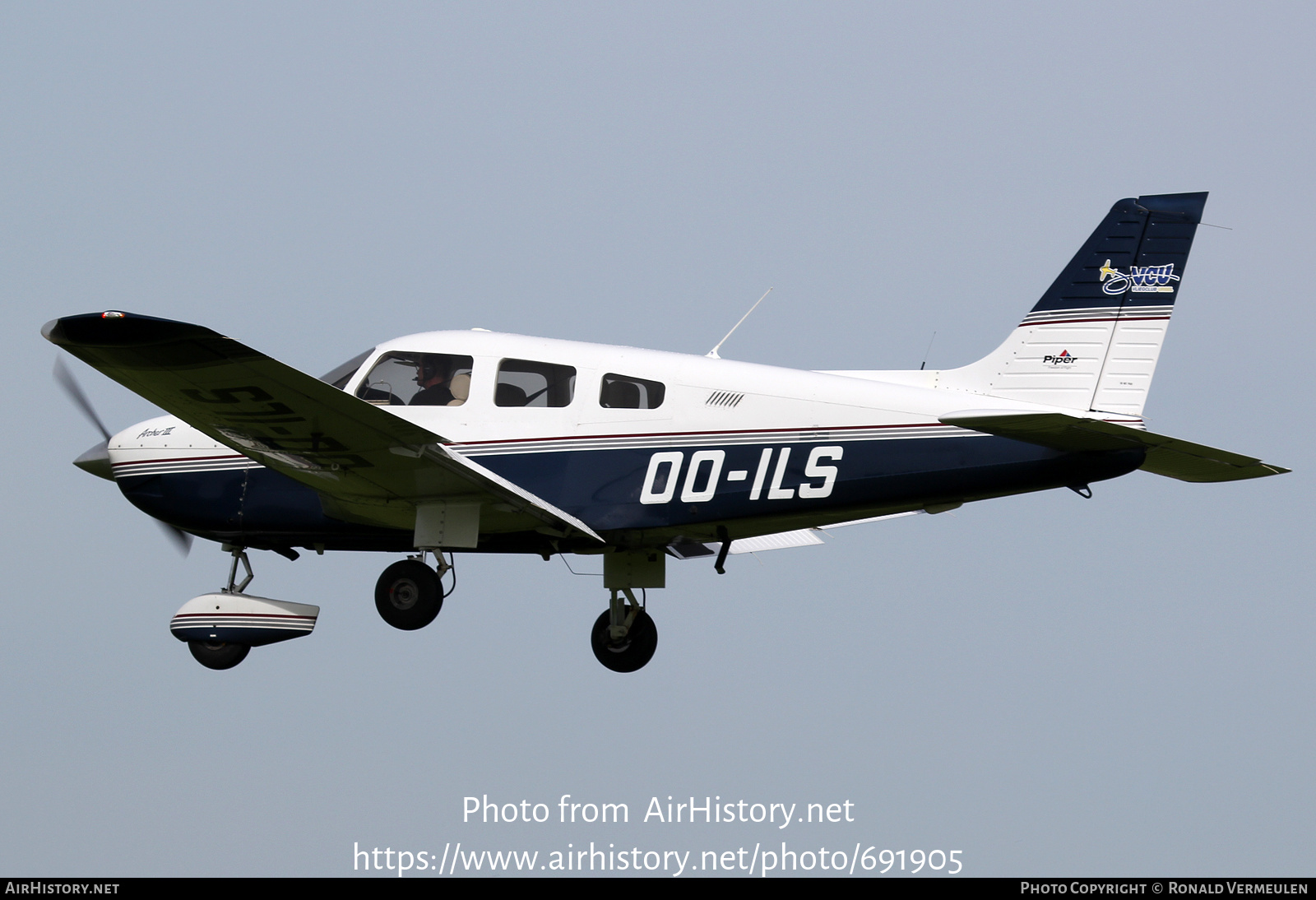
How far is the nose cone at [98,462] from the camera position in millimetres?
13234

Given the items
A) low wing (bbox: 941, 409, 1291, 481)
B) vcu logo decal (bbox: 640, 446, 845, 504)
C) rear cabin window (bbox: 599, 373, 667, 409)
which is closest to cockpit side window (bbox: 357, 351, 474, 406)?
rear cabin window (bbox: 599, 373, 667, 409)

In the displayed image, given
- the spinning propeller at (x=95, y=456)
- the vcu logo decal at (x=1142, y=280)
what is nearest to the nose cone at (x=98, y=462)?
the spinning propeller at (x=95, y=456)

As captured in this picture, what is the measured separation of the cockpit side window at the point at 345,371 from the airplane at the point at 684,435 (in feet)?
0.08

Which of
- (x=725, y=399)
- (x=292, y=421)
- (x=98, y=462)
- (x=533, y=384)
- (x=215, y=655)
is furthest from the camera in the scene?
(x=98, y=462)

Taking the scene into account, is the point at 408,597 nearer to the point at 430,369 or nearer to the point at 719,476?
the point at 430,369

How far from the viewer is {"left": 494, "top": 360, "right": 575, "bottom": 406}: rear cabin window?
11.9 meters

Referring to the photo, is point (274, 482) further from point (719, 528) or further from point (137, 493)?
point (719, 528)

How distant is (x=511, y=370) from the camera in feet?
39.1

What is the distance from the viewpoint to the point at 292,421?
425 inches

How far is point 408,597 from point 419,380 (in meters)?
1.76

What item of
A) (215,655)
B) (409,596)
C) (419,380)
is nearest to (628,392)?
(419,380)

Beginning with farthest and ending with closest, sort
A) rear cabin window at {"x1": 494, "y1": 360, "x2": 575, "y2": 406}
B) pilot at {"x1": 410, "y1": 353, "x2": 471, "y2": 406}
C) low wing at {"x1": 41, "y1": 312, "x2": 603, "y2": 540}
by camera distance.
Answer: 1. pilot at {"x1": 410, "y1": 353, "x2": 471, "y2": 406}
2. rear cabin window at {"x1": 494, "y1": 360, "x2": 575, "y2": 406}
3. low wing at {"x1": 41, "y1": 312, "x2": 603, "y2": 540}

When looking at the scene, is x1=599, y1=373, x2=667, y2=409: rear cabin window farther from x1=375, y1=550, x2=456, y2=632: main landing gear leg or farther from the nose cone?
the nose cone

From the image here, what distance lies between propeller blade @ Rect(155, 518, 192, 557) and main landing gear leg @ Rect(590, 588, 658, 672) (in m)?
3.85
